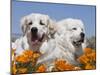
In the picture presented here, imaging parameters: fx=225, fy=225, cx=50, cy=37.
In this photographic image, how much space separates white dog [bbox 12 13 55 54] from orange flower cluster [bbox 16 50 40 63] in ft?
0.13

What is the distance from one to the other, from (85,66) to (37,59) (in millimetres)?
555

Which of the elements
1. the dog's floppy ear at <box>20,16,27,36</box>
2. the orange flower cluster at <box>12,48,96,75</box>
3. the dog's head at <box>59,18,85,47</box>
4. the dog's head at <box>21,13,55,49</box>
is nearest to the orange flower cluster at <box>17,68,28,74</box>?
the orange flower cluster at <box>12,48,96,75</box>

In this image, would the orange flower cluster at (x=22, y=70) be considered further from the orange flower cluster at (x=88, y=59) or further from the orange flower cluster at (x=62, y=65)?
A: the orange flower cluster at (x=88, y=59)

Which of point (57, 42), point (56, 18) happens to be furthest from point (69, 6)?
point (57, 42)

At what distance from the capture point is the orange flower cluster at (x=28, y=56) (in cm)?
221

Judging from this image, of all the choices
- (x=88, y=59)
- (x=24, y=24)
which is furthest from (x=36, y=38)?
(x=88, y=59)

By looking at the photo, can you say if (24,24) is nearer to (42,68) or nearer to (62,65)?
(42,68)

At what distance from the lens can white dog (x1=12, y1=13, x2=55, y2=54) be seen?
2238 millimetres

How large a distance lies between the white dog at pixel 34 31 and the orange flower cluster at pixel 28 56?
4cm

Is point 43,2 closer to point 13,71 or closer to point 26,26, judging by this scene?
point 26,26

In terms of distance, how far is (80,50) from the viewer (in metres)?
2.45

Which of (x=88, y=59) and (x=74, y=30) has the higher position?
(x=74, y=30)

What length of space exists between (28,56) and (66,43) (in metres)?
0.44

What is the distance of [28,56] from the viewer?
2242 mm
